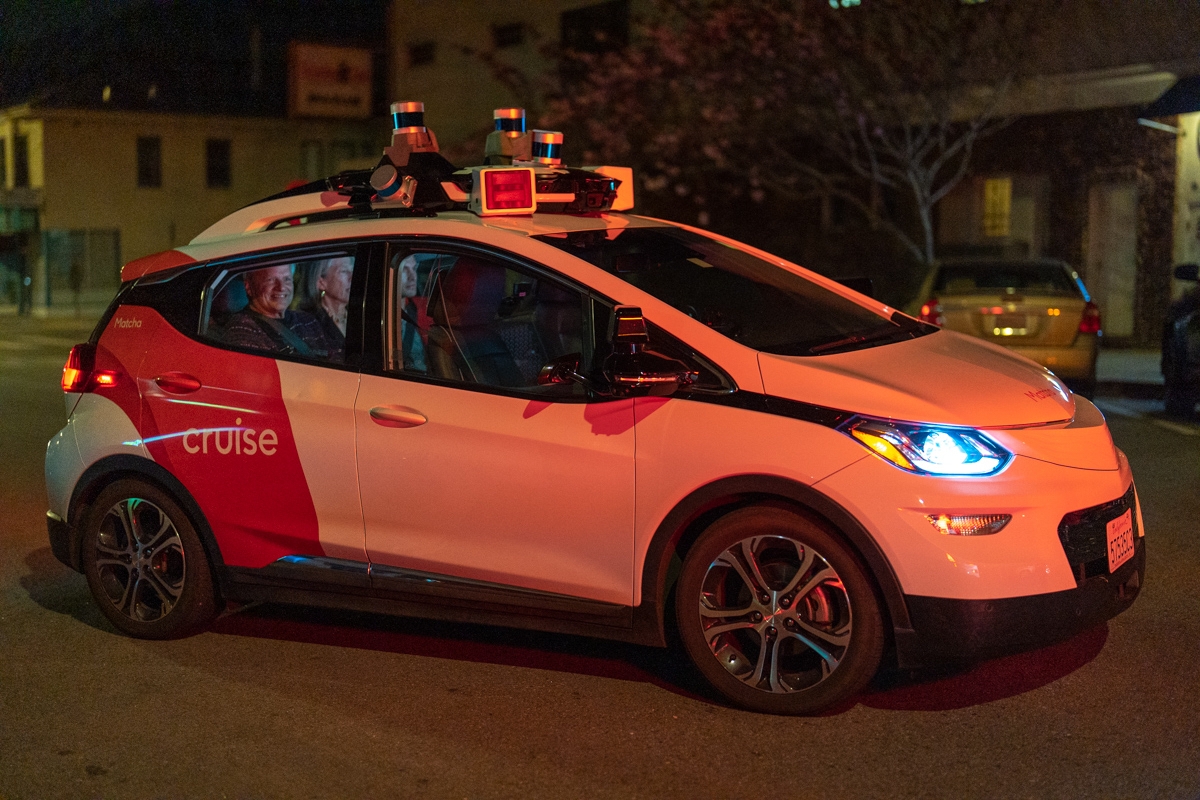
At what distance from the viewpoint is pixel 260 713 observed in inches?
186

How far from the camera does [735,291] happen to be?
17.1 feet

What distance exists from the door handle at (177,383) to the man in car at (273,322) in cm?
22

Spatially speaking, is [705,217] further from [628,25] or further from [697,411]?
[697,411]

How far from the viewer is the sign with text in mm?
32750

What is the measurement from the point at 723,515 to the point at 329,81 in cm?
3084

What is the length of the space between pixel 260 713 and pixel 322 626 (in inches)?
42.1

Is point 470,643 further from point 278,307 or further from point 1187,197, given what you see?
point 1187,197

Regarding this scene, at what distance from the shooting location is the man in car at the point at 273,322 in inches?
210

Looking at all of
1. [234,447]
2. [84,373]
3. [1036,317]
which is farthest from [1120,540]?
[1036,317]

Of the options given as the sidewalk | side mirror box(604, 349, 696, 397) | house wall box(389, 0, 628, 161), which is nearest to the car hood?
side mirror box(604, 349, 696, 397)

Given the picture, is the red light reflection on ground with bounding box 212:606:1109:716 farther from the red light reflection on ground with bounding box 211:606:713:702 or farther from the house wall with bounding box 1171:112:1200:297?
the house wall with bounding box 1171:112:1200:297

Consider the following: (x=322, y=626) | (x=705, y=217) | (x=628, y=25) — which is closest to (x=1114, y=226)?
(x=705, y=217)

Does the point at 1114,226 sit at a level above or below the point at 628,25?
below

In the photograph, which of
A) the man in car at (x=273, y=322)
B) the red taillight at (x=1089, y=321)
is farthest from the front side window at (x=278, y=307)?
the red taillight at (x=1089, y=321)
